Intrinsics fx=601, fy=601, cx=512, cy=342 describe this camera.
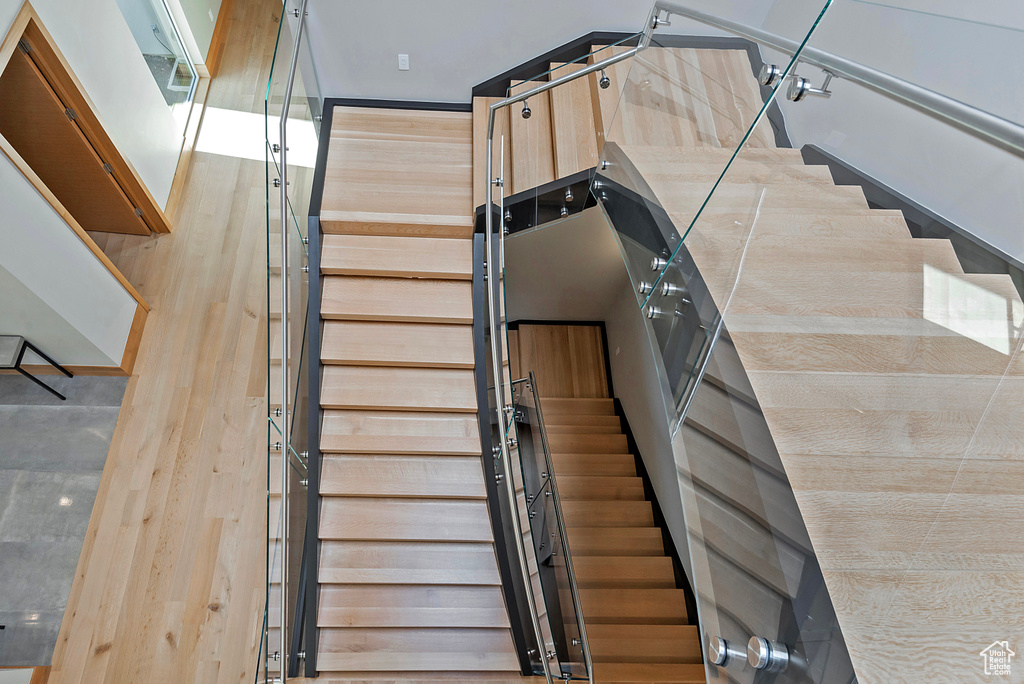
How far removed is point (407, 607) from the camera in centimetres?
405

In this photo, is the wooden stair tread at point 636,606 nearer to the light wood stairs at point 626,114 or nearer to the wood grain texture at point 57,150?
the light wood stairs at point 626,114

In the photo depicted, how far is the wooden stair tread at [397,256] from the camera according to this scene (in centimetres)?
424

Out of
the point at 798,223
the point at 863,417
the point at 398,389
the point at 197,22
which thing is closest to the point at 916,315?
the point at 863,417

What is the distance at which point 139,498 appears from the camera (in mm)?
3988

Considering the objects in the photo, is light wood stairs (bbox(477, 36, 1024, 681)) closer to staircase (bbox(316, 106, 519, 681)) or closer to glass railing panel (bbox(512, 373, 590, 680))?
glass railing panel (bbox(512, 373, 590, 680))

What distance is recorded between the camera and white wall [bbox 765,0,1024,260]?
1.47m


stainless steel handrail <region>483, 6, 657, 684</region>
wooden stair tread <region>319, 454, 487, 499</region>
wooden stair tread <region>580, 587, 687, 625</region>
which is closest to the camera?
stainless steel handrail <region>483, 6, 657, 684</region>

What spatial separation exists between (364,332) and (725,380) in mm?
2904

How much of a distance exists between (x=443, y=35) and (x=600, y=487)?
170 inches

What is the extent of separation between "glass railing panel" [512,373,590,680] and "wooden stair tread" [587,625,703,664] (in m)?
1.13

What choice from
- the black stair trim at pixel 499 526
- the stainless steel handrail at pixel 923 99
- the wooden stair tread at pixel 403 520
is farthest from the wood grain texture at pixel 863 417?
the wooden stair tread at pixel 403 520

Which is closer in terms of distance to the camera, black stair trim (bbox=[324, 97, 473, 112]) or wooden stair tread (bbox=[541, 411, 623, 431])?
black stair trim (bbox=[324, 97, 473, 112])

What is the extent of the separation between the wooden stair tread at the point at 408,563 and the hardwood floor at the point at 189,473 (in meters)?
0.47

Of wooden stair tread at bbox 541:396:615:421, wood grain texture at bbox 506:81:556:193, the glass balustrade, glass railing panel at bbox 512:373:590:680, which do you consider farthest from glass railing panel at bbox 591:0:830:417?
wooden stair tread at bbox 541:396:615:421
